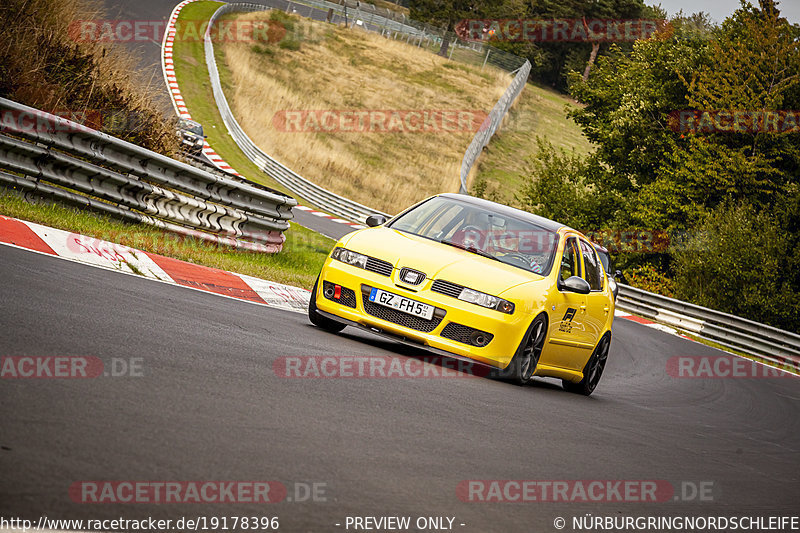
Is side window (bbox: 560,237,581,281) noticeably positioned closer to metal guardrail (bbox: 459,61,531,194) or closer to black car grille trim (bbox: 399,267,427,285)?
black car grille trim (bbox: 399,267,427,285)

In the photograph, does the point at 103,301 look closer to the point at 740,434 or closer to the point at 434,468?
the point at 434,468

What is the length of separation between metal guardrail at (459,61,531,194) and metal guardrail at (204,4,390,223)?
26.9 feet

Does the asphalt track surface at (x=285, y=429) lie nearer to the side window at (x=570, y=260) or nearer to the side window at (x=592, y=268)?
the side window at (x=570, y=260)

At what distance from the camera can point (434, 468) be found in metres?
5.12

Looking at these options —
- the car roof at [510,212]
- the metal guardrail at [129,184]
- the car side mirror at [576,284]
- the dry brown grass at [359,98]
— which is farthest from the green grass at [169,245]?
the dry brown grass at [359,98]

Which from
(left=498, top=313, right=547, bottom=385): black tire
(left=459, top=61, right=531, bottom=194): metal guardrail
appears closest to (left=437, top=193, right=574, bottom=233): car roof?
(left=498, top=313, right=547, bottom=385): black tire

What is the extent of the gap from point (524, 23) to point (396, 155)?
52253mm

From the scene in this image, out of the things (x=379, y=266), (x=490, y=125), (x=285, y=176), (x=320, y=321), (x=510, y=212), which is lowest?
(x=285, y=176)

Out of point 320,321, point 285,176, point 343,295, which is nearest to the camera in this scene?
point 343,295

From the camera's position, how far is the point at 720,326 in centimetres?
2653

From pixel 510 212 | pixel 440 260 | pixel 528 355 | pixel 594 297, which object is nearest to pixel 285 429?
pixel 440 260

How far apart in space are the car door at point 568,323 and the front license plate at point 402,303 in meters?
1.36

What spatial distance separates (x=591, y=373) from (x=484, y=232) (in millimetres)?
2115

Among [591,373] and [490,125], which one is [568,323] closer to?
[591,373]
